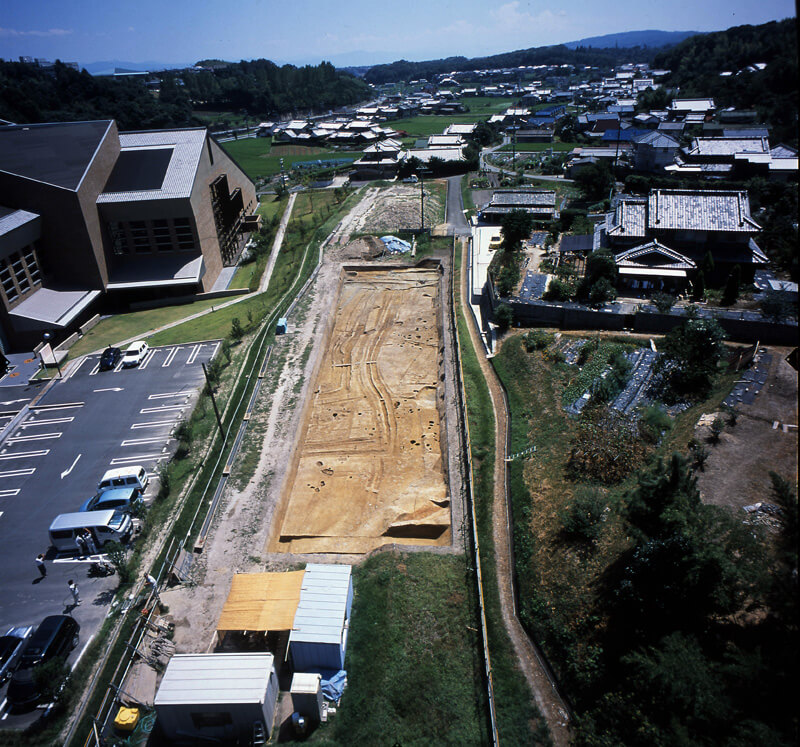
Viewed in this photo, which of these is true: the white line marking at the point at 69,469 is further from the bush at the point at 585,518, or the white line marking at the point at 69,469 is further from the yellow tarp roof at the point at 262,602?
the bush at the point at 585,518

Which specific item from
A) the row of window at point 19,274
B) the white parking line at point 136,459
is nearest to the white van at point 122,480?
the white parking line at point 136,459

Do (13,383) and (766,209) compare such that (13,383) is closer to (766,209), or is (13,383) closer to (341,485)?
(341,485)

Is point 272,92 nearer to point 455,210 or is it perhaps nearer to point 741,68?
point 741,68

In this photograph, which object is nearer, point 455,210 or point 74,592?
point 74,592

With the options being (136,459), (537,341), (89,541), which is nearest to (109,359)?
(136,459)

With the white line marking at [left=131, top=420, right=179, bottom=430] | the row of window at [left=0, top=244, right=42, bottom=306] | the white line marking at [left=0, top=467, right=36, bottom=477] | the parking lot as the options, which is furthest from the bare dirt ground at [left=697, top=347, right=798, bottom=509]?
the row of window at [left=0, top=244, right=42, bottom=306]
